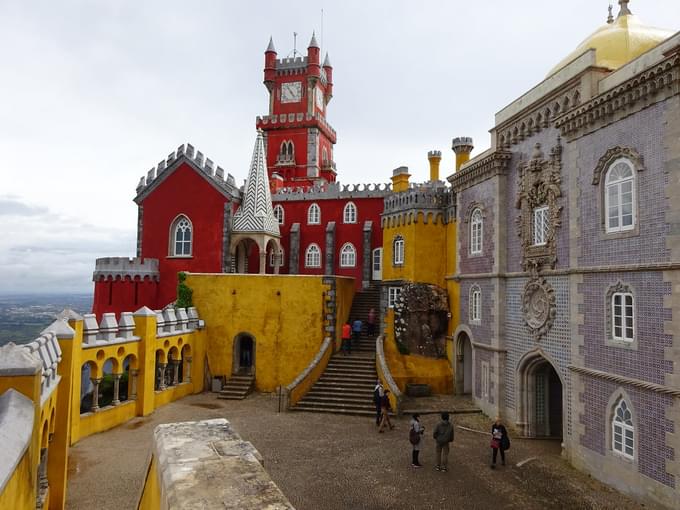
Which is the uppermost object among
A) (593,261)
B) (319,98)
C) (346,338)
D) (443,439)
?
(319,98)

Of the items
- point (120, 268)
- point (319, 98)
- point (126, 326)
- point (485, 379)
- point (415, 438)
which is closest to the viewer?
point (415, 438)

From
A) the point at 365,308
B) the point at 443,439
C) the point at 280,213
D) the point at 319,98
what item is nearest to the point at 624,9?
the point at 443,439

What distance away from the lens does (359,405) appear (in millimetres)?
18078

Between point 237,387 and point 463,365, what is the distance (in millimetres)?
9449

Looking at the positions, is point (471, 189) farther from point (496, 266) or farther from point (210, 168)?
point (210, 168)

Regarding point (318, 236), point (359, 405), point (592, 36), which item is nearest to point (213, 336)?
point (359, 405)

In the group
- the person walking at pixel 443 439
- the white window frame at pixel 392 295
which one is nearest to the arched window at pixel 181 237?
the white window frame at pixel 392 295

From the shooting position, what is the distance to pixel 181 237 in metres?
27.1

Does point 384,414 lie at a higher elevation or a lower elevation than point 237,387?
higher

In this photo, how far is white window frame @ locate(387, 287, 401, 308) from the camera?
22359 millimetres

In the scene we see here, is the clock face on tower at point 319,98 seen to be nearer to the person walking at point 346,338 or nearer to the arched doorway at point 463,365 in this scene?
the person walking at point 346,338

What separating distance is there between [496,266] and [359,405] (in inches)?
274

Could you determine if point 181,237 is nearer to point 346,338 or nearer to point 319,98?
point 346,338

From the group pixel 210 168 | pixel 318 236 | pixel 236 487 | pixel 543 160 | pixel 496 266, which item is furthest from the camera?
pixel 318 236
